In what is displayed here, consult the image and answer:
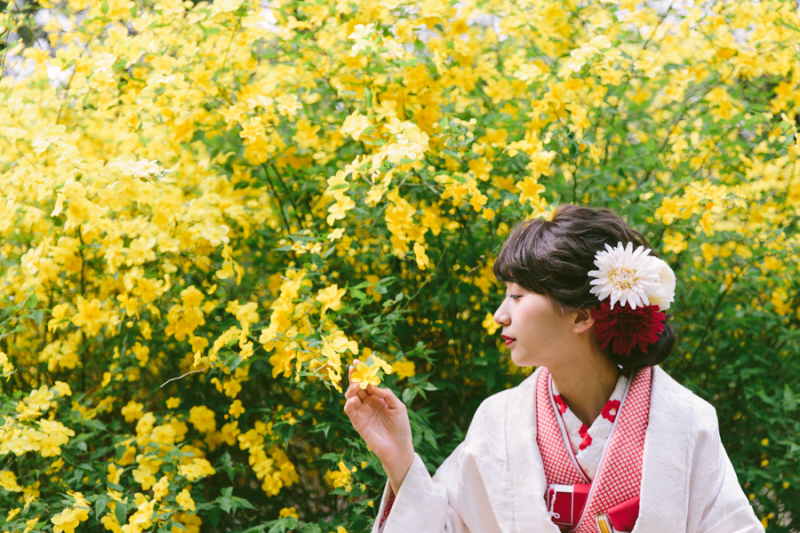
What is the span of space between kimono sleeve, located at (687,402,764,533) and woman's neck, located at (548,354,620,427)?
0.56 feet

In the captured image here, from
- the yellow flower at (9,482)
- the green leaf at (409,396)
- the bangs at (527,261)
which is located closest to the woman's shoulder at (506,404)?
the green leaf at (409,396)

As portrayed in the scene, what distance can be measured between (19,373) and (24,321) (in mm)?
138

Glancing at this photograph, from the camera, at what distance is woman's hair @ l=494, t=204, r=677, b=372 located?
117cm

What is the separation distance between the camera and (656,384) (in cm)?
124

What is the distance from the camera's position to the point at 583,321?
1208 millimetres

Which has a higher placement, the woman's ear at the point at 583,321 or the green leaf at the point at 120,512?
the woman's ear at the point at 583,321

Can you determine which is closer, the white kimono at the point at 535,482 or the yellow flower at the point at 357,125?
the white kimono at the point at 535,482

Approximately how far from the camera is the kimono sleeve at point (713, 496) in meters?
1.15

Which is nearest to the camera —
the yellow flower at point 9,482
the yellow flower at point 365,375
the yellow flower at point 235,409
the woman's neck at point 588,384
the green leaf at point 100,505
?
the yellow flower at point 365,375

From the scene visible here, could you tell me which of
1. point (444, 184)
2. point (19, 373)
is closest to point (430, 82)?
point (444, 184)

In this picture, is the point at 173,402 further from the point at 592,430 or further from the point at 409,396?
the point at 592,430

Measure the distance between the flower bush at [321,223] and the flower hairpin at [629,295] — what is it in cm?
35

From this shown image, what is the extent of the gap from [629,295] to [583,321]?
0.10 m

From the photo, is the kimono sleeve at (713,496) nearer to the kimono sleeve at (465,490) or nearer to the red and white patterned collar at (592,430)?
the red and white patterned collar at (592,430)
